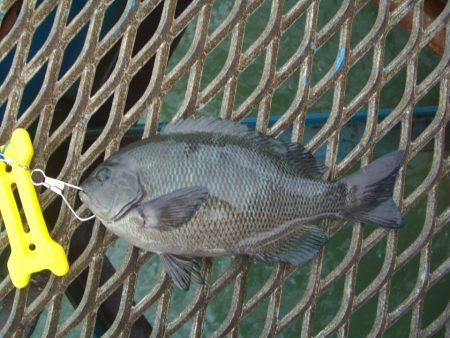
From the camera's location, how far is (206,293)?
1.70m

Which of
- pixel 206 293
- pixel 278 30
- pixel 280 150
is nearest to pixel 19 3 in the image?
pixel 278 30

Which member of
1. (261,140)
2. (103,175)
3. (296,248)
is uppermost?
(261,140)

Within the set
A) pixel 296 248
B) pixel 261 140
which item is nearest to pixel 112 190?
pixel 261 140

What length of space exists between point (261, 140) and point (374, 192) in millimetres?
359

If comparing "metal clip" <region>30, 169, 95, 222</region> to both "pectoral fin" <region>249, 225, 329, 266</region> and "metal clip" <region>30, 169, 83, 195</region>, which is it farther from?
"pectoral fin" <region>249, 225, 329, 266</region>

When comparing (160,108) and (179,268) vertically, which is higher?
(160,108)

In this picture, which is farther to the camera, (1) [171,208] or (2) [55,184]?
(2) [55,184]

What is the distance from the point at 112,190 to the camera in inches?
59.0

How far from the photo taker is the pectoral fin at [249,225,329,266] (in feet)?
5.30

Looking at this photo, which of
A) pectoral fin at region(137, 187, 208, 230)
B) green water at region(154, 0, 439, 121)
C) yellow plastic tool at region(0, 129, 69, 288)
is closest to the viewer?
pectoral fin at region(137, 187, 208, 230)

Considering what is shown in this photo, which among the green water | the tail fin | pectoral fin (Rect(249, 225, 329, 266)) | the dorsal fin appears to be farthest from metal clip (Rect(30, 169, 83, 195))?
the green water

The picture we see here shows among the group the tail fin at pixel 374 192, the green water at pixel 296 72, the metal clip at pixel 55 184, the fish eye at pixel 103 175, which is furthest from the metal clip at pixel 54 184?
the green water at pixel 296 72

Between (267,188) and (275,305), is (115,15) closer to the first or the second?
(267,188)

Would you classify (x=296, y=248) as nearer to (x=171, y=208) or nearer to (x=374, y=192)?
(x=374, y=192)
